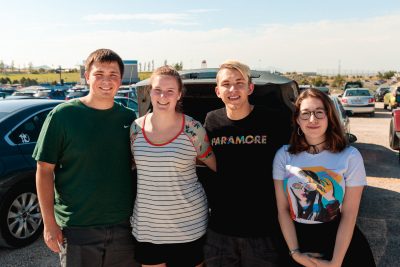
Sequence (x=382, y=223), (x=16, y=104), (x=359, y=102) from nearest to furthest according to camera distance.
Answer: (x=16, y=104), (x=382, y=223), (x=359, y=102)

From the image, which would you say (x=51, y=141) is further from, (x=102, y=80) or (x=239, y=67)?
(x=239, y=67)

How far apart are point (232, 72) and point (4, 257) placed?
3372 millimetres

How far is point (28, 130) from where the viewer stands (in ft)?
14.9

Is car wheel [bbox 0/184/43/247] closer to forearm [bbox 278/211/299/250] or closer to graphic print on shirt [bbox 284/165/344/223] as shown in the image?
forearm [bbox 278/211/299/250]

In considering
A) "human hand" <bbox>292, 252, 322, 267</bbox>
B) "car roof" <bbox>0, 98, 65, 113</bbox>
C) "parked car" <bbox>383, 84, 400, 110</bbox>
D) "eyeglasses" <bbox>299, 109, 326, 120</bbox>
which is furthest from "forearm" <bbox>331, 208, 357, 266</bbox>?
"parked car" <bbox>383, 84, 400, 110</bbox>

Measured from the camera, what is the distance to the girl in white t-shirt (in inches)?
82.7

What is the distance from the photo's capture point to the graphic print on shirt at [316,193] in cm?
211

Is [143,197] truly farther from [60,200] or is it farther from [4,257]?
[4,257]

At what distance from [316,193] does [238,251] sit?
2.03 ft

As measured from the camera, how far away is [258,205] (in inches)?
90.3

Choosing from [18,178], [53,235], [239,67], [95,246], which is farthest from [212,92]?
[18,178]

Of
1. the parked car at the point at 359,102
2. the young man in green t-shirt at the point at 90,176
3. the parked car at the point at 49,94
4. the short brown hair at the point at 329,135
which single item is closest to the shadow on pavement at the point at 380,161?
the short brown hair at the point at 329,135

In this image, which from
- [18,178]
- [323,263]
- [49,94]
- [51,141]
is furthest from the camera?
[49,94]

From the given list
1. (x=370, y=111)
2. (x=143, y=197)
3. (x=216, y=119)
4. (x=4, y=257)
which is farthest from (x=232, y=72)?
(x=370, y=111)
